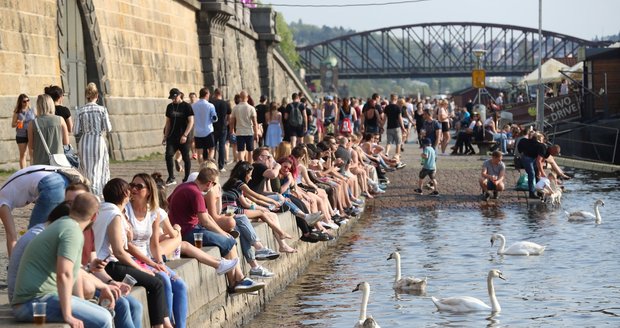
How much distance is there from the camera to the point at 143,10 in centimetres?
3250

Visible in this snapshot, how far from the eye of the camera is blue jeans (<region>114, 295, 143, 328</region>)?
9.26m

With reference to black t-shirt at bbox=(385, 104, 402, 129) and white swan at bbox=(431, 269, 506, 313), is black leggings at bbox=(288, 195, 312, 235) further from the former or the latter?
black t-shirt at bbox=(385, 104, 402, 129)

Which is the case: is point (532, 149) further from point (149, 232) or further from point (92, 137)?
point (149, 232)

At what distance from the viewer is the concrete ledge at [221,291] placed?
11.5 m

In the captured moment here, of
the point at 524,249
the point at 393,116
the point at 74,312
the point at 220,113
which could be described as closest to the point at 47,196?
the point at 74,312

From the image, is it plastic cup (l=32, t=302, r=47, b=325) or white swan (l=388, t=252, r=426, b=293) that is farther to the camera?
white swan (l=388, t=252, r=426, b=293)

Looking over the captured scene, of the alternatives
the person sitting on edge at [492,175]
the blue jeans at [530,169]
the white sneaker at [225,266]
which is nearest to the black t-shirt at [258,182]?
the white sneaker at [225,266]

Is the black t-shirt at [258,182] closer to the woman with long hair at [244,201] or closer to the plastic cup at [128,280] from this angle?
the woman with long hair at [244,201]

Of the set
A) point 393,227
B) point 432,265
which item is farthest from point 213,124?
point 432,265

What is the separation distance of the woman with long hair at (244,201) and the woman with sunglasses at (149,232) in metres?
4.01

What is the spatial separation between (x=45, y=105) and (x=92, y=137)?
1.72 m

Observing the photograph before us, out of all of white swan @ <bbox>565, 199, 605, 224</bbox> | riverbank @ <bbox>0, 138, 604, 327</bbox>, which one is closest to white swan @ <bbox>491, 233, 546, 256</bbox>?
riverbank @ <bbox>0, 138, 604, 327</bbox>

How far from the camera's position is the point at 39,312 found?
8.35 m

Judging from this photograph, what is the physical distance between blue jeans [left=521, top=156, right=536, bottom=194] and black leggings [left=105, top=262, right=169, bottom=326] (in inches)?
679
